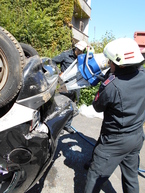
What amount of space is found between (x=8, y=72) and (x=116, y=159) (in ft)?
4.60

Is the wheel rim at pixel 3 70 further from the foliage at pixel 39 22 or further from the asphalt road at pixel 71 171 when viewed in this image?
the foliage at pixel 39 22

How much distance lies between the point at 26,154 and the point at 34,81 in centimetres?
64

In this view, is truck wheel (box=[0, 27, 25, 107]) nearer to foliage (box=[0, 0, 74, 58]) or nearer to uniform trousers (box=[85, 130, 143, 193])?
uniform trousers (box=[85, 130, 143, 193])

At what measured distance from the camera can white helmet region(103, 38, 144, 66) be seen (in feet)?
5.42

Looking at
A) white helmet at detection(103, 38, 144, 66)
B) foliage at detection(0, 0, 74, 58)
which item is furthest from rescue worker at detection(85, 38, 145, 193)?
foliage at detection(0, 0, 74, 58)

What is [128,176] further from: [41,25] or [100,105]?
[41,25]

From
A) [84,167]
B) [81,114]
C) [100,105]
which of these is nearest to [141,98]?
[100,105]

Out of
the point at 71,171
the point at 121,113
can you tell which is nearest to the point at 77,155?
the point at 71,171

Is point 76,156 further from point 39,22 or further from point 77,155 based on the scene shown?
point 39,22

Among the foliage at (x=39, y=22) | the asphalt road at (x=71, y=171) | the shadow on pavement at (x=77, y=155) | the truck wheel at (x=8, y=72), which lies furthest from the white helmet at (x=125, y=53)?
the foliage at (x=39, y=22)

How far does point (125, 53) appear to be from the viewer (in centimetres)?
166

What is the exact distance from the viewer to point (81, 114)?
514 cm

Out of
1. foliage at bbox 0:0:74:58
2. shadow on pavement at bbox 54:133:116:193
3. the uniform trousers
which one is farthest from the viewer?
foliage at bbox 0:0:74:58

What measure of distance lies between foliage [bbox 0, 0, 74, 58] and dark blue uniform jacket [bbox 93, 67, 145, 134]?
4.79m
